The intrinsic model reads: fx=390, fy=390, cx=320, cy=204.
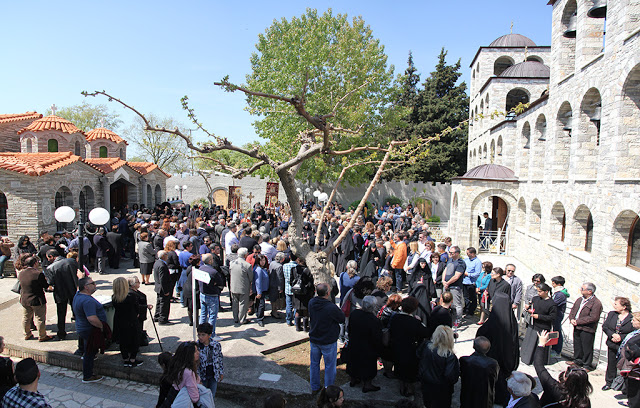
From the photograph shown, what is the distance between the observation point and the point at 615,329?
6090mm

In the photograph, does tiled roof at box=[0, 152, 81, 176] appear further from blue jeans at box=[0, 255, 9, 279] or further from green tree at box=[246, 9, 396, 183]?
green tree at box=[246, 9, 396, 183]

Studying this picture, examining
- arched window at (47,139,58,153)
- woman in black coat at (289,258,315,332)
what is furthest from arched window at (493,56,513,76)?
arched window at (47,139,58,153)

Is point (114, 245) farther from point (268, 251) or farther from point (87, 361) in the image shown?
point (87, 361)

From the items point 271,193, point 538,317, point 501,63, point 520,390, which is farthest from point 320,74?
point 520,390

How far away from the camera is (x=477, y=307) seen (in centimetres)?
999

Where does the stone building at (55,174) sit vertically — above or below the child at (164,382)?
above

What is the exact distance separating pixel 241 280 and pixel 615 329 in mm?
6622

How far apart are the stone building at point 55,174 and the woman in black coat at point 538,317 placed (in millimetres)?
13672

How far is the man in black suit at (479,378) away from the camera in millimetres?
4629

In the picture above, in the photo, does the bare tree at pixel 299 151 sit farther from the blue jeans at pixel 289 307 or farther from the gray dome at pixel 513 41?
the gray dome at pixel 513 41

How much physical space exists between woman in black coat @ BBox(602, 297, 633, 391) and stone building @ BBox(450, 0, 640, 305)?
3181 millimetres

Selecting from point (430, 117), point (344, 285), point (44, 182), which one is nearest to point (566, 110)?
point (344, 285)

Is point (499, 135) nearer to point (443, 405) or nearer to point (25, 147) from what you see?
point (443, 405)

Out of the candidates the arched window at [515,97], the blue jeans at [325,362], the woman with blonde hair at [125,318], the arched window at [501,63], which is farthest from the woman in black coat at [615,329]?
the arched window at [501,63]
